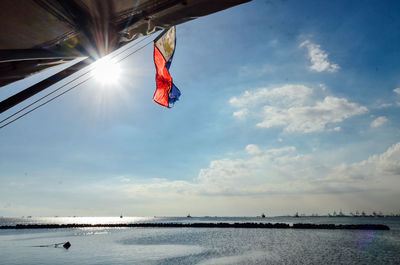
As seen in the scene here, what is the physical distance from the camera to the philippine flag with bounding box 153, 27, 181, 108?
5.32 meters

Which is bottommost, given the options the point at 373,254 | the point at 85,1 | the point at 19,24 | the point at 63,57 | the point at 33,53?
the point at 373,254

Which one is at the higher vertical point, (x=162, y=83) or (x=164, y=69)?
(x=164, y=69)

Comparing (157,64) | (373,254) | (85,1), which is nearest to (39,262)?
(157,64)

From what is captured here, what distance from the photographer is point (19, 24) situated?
299cm

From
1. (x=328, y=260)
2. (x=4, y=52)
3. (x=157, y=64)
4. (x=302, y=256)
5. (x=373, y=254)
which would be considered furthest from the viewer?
(x=373, y=254)

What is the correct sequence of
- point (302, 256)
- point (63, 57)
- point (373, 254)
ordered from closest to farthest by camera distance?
point (63, 57), point (302, 256), point (373, 254)

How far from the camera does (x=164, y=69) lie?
17.9 ft

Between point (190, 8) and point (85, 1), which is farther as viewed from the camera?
point (190, 8)

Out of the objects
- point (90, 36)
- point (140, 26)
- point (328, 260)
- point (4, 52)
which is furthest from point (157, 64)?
point (328, 260)

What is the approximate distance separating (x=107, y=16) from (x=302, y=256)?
30.2m

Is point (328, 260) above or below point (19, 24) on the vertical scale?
below

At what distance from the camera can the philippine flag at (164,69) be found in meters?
5.32

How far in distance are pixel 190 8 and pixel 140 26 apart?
0.83 meters

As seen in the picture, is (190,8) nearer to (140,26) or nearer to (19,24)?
(140,26)
